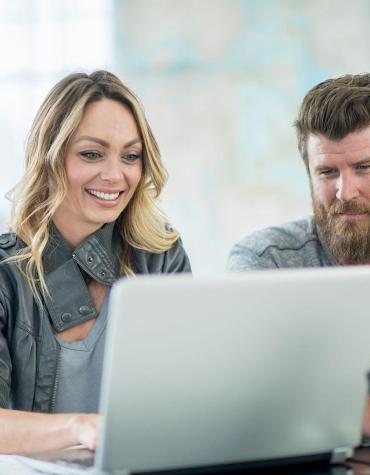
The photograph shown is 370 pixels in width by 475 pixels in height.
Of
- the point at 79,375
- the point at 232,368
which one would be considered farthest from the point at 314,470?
the point at 79,375

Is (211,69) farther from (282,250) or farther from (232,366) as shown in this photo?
(232,366)

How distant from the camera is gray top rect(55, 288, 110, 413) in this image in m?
1.94

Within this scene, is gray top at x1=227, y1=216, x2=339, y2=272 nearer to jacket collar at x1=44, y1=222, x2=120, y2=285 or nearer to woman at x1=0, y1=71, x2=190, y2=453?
woman at x1=0, y1=71, x2=190, y2=453

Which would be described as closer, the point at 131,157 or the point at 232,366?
the point at 232,366

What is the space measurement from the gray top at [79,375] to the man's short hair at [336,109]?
83 centimetres

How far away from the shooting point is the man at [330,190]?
2.11 metres

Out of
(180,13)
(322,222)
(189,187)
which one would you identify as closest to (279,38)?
(180,13)

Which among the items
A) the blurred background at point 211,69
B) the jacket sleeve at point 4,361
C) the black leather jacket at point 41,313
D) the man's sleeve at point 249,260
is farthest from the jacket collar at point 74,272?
the blurred background at point 211,69

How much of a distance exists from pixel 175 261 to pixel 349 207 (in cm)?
50

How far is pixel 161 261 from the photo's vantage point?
2182 millimetres

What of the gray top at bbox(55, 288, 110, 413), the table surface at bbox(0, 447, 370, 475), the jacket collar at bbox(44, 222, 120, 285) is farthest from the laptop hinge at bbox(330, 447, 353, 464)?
the jacket collar at bbox(44, 222, 120, 285)

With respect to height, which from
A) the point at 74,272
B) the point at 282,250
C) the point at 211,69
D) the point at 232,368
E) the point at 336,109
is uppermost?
the point at 211,69

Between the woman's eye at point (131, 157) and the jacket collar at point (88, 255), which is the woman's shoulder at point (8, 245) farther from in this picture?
the woman's eye at point (131, 157)

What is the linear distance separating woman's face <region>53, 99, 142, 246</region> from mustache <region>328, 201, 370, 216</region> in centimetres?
55
